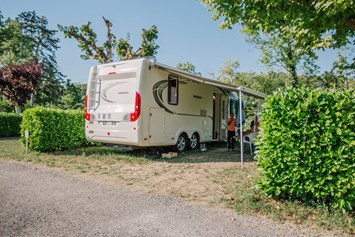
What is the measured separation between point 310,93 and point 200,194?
2.39 metres

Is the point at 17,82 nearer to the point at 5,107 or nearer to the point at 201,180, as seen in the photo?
the point at 5,107

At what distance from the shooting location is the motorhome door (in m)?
12.1

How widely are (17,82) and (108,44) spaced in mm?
8158

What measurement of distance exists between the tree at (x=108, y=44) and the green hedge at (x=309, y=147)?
855 inches

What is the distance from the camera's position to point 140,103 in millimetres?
7703

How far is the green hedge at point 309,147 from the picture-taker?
369cm

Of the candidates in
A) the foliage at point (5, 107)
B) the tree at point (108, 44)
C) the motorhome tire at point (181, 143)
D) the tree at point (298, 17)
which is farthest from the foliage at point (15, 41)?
the tree at point (298, 17)

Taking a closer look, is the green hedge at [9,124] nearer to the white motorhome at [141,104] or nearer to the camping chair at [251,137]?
the white motorhome at [141,104]

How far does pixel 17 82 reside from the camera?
827 inches

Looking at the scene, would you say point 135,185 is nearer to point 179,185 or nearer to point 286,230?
point 179,185

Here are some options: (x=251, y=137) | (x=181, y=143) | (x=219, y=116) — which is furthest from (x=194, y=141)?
(x=219, y=116)

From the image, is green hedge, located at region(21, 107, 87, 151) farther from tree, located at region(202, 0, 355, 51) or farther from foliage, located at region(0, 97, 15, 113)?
foliage, located at region(0, 97, 15, 113)

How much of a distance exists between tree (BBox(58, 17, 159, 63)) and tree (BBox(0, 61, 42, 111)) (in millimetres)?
5134

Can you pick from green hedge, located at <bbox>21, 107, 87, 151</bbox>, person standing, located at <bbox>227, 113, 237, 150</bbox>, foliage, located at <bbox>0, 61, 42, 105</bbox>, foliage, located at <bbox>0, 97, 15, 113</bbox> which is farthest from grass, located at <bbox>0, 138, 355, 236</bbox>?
foliage, located at <bbox>0, 97, 15, 113</bbox>
